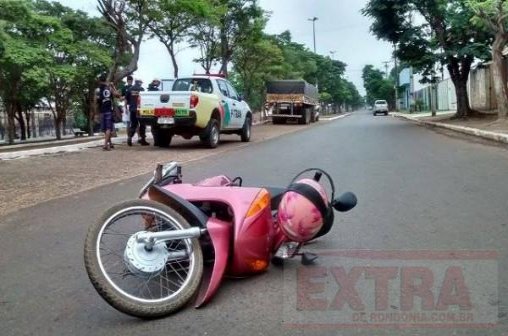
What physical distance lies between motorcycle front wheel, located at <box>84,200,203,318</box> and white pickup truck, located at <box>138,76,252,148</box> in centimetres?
1072

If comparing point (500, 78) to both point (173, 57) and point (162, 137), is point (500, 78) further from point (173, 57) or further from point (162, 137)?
point (173, 57)

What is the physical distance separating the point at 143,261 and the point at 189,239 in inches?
12.0

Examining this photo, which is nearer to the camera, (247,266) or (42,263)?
(247,266)

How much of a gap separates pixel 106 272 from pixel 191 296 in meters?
0.52

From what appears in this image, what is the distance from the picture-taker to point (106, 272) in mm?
3312

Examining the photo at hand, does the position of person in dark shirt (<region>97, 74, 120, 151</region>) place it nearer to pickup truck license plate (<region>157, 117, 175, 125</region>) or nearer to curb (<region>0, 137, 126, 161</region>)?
pickup truck license plate (<region>157, 117, 175, 125</region>)

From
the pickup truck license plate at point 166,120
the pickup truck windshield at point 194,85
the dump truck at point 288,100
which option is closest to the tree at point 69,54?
the dump truck at point 288,100

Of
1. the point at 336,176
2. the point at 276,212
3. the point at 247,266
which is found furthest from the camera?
the point at 336,176

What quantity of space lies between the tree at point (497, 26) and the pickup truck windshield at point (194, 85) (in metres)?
8.36

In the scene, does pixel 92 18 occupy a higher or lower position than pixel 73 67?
higher

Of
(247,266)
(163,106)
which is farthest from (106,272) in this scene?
(163,106)

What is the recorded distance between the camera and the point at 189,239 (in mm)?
3475

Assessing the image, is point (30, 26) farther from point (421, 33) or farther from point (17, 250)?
point (17, 250)

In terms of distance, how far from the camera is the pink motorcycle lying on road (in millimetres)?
3350
